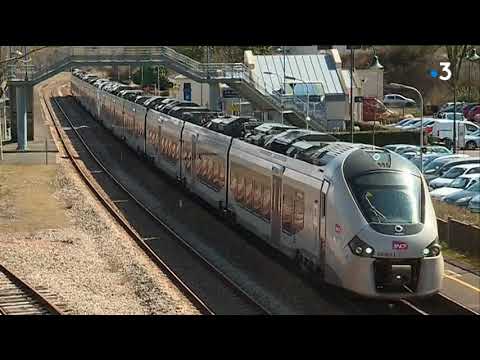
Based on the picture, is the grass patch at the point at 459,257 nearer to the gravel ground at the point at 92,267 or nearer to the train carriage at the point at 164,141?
the gravel ground at the point at 92,267

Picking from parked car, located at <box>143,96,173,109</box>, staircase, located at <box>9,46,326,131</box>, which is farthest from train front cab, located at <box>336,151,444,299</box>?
parked car, located at <box>143,96,173,109</box>

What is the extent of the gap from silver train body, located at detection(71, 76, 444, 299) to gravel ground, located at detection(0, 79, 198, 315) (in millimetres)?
1286

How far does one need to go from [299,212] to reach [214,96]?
358 inches

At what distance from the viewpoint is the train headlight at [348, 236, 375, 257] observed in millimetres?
6398

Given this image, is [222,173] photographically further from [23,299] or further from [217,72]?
[23,299]

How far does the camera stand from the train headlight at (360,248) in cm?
640

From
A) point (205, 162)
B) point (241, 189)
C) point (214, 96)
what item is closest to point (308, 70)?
point (241, 189)

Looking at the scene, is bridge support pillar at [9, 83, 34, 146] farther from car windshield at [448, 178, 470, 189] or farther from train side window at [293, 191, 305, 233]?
train side window at [293, 191, 305, 233]

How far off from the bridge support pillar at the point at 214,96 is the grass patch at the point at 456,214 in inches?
244

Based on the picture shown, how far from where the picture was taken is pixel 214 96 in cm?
1658

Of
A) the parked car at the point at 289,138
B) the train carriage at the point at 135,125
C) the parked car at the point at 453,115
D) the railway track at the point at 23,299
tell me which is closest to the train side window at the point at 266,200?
the parked car at the point at 289,138
